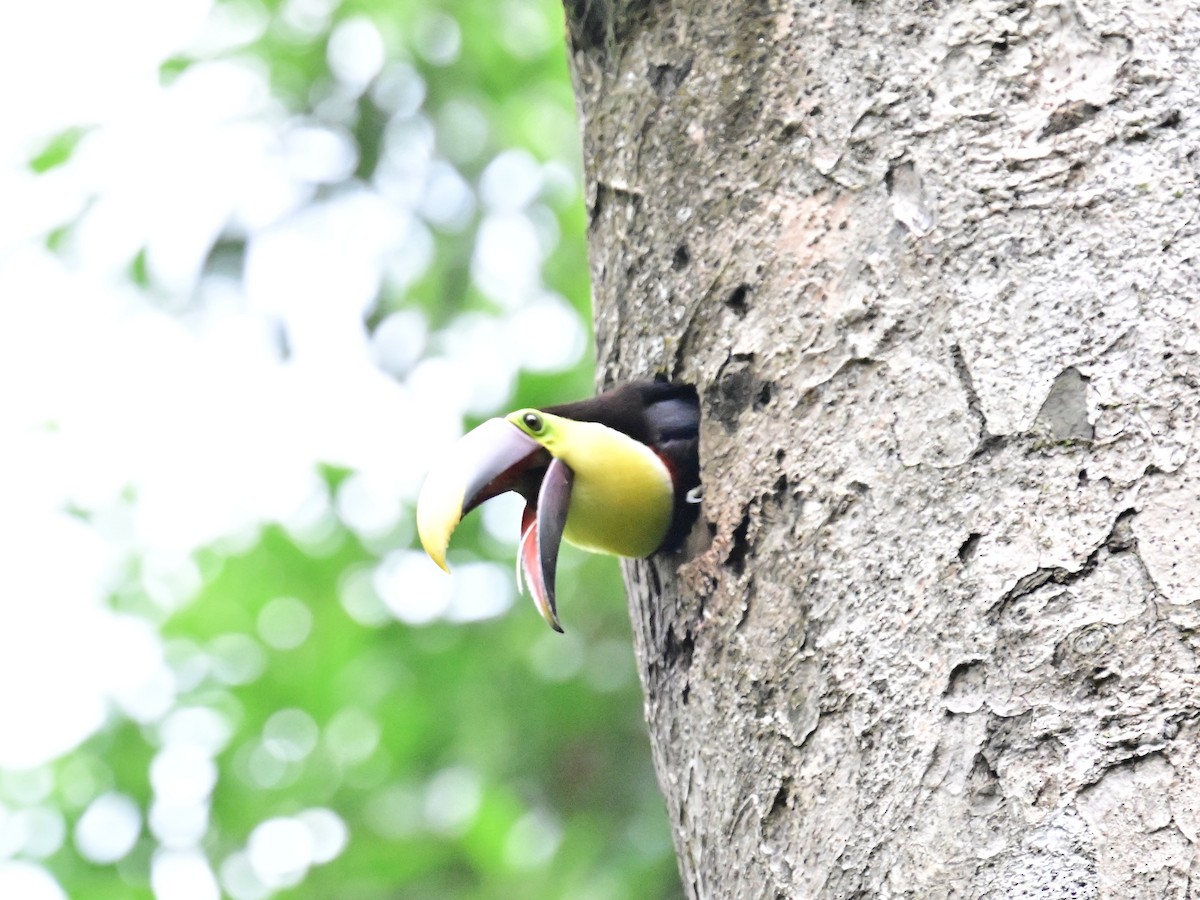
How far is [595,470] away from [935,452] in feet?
2.46

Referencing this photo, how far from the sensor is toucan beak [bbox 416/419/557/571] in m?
2.14

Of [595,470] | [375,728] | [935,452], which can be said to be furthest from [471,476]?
[375,728]

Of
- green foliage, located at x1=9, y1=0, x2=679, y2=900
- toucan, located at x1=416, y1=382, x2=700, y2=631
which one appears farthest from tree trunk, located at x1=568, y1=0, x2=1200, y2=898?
green foliage, located at x1=9, y1=0, x2=679, y2=900

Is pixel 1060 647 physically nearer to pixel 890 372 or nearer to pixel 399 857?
pixel 890 372

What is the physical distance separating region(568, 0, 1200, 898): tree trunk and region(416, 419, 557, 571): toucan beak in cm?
31

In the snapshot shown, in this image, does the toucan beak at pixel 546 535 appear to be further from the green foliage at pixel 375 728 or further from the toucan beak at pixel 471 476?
the green foliage at pixel 375 728

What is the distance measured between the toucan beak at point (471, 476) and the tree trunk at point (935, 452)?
1.00 feet

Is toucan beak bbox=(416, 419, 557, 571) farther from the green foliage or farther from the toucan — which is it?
the green foliage

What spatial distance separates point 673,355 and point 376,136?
9.63 ft

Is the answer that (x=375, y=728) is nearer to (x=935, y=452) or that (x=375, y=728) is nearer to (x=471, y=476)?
(x=471, y=476)

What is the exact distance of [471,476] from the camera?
88.2 inches

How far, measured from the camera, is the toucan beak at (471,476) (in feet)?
7.02

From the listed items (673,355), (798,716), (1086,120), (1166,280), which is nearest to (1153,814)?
(798,716)

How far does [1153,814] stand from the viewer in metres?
1.50
